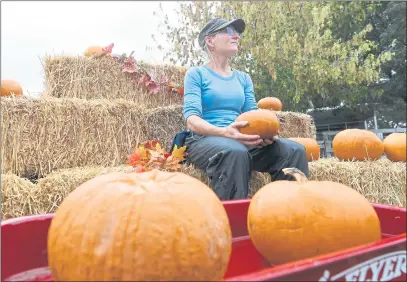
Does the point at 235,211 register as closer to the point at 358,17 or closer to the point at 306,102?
the point at 306,102

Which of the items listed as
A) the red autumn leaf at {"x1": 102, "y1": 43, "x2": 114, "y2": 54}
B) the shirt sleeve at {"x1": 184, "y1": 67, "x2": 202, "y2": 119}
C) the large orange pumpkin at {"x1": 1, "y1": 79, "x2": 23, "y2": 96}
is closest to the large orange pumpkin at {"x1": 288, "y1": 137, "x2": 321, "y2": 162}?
the shirt sleeve at {"x1": 184, "y1": 67, "x2": 202, "y2": 119}

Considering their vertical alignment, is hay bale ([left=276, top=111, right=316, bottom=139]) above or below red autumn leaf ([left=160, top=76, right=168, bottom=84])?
below

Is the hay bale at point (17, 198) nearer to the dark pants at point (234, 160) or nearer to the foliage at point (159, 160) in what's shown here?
the foliage at point (159, 160)

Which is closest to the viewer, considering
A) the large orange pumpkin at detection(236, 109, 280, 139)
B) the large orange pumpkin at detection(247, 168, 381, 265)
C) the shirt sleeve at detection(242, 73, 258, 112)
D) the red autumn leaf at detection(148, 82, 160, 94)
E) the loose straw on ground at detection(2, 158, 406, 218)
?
the large orange pumpkin at detection(247, 168, 381, 265)

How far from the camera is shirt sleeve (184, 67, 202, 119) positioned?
2074 millimetres

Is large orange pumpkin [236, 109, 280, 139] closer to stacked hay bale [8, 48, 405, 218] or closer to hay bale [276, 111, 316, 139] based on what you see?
stacked hay bale [8, 48, 405, 218]

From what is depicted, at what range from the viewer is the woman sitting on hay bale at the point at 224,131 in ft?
5.77

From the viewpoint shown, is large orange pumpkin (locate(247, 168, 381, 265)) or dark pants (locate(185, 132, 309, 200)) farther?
dark pants (locate(185, 132, 309, 200))

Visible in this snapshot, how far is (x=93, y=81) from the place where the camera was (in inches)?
146

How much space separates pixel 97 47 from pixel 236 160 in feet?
9.36

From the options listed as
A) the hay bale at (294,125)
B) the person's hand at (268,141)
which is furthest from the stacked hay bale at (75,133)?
the hay bale at (294,125)

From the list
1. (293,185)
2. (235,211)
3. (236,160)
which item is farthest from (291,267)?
(236,160)

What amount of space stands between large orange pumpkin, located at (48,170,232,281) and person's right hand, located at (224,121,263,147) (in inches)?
45.2

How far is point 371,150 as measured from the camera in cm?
302
